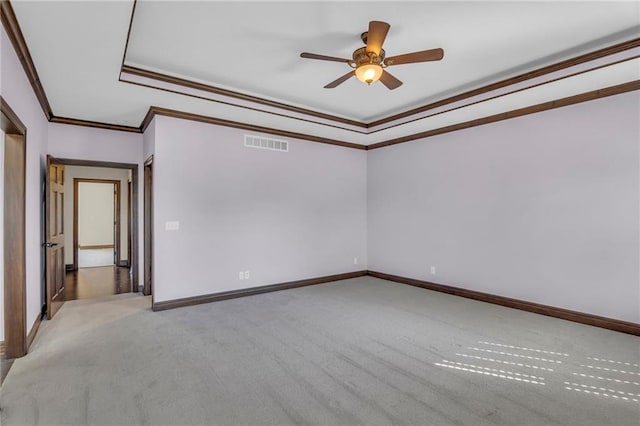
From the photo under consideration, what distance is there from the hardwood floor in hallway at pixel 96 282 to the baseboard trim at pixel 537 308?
16.6 feet

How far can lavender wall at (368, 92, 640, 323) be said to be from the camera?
3.77 meters

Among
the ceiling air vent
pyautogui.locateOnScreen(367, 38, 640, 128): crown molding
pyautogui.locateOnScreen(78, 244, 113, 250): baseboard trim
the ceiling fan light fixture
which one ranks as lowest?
pyautogui.locateOnScreen(78, 244, 113, 250): baseboard trim

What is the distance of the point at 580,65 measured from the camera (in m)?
3.37

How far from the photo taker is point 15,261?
3.03 m

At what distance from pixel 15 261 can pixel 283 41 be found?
10.3 ft

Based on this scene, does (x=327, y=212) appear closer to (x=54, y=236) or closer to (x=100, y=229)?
(x=54, y=236)

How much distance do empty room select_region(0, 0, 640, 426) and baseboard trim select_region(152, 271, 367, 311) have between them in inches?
1.4

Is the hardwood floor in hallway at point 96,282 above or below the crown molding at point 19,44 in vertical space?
below

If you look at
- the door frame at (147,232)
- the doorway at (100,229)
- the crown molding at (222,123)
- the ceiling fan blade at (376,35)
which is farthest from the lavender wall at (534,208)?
the doorway at (100,229)

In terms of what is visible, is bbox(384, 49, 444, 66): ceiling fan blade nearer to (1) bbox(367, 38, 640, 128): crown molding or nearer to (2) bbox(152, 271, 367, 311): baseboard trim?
(1) bbox(367, 38, 640, 128): crown molding

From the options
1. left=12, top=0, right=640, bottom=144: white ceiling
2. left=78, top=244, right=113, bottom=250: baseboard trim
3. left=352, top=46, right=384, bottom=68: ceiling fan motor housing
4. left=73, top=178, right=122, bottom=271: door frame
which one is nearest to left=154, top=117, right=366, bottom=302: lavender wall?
left=12, top=0, right=640, bottom=144: white ceiling

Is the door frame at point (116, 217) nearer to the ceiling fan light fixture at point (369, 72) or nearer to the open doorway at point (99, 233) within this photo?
the open doorway at point (99, 233)

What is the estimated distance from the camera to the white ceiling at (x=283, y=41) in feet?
8.50

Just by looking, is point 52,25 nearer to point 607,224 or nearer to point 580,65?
point 580,65
